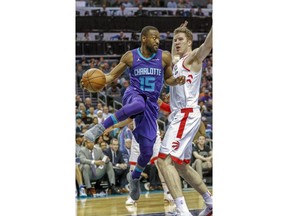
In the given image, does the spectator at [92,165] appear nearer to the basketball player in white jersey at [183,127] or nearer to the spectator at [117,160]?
the spectator at [117,160]

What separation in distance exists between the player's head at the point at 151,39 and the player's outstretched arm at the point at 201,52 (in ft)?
1.29

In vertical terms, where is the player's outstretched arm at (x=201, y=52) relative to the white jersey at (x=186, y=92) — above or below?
above

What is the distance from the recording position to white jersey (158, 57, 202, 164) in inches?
300

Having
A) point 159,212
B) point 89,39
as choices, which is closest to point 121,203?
point 159,212

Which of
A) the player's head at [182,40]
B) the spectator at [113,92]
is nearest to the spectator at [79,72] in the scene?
the spectator at [113,92]

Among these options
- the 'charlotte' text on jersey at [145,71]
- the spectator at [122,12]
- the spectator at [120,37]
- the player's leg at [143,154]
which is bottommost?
the player's leg at [143,154]

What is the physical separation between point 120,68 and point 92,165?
324cm

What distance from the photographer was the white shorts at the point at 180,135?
7.59 metres

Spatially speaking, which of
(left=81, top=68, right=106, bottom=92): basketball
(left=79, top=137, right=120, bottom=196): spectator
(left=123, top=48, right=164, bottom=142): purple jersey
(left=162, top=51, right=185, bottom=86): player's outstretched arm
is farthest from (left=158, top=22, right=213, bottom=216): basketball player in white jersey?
(left=79, top=137, right=120, bottom=196): spectator

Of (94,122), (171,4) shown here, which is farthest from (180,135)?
(171,4)

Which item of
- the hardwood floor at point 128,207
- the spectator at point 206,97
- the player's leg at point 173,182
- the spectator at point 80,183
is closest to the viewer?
the player's leg at point 173,182

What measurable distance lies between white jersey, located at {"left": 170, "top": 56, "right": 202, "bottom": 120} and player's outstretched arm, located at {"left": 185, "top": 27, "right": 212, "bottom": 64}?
0.38 ft

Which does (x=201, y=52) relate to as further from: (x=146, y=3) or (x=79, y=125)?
(x=146, y=3)

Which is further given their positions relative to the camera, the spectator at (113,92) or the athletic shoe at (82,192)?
the spectator at (113,92)
